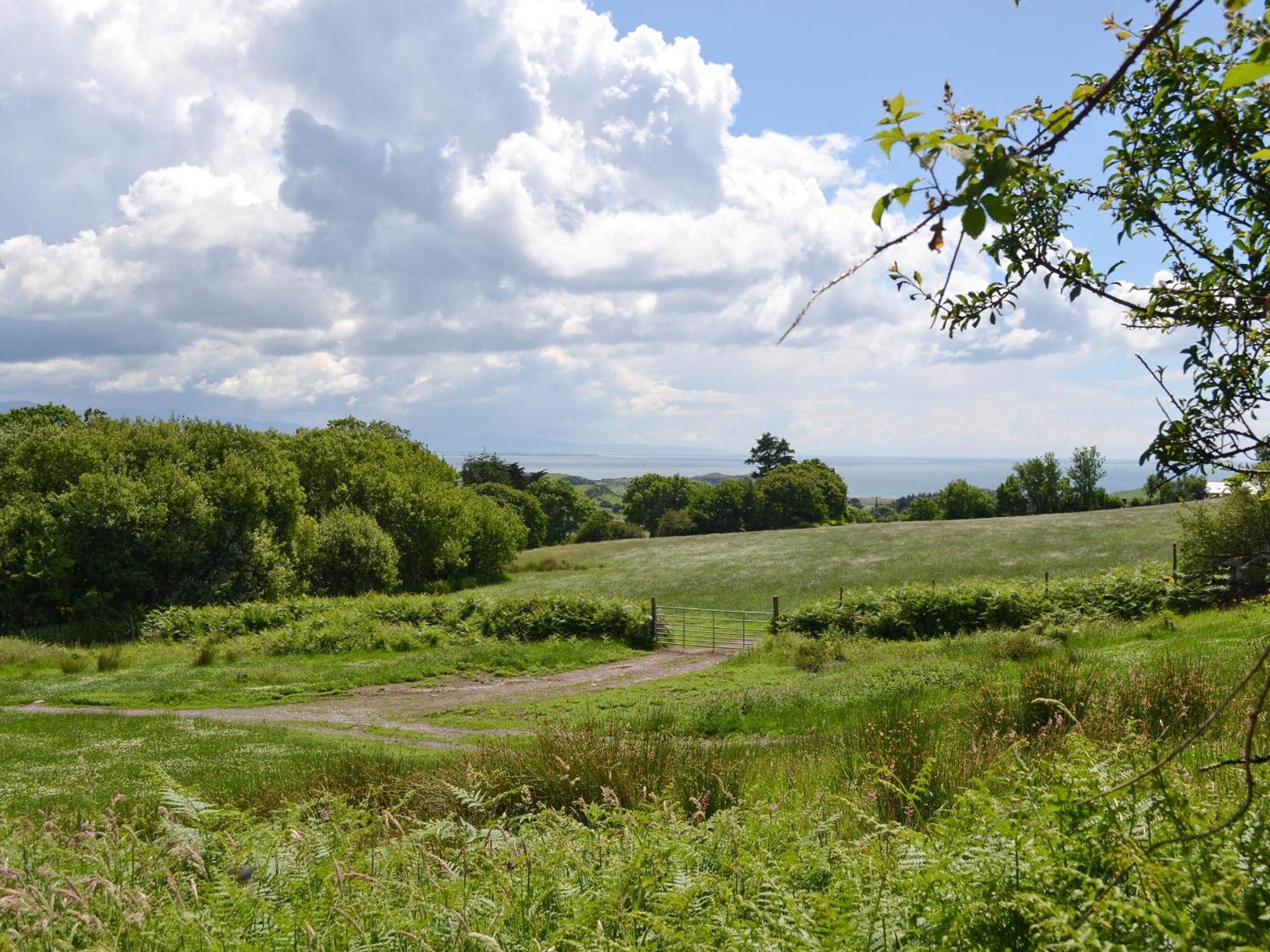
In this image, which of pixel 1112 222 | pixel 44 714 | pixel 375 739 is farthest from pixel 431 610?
pixel 1112 222

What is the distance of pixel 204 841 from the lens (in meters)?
4.24

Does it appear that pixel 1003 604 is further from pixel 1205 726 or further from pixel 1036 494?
pixel 1036 494

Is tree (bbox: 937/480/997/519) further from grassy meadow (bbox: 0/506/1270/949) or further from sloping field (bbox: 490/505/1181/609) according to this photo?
grassy meadow (bbox: 0/506/1270/949)

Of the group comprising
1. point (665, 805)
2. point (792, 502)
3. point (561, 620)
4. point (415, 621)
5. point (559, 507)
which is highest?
point (792, 502)

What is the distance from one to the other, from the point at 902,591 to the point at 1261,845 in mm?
25695

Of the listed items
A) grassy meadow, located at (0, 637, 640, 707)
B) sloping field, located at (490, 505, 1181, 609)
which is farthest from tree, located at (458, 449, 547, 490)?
grassy meadow, located at (0, 637, 640, 707)

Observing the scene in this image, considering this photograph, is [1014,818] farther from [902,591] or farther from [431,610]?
[431,610]

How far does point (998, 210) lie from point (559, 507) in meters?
97.3

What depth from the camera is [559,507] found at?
322ft

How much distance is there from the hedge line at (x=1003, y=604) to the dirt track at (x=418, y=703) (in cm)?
541

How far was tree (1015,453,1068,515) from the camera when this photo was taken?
77.3 meters

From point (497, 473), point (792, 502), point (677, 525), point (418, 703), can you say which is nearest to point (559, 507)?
point (497, 473)

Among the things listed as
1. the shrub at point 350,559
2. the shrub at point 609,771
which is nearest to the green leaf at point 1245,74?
the shrub at point 609,771

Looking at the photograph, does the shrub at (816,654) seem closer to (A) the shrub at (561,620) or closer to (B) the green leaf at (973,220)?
(A) the shrub at (561,620)
